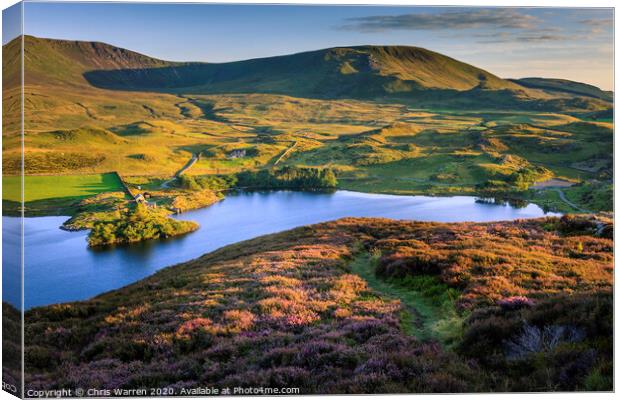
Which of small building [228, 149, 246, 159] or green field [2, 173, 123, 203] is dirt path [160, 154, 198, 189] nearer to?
small building [228, 149, 246, 159]

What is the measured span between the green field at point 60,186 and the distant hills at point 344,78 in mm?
2531

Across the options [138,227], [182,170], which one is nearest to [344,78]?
[182,170]

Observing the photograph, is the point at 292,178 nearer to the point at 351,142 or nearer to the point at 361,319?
the point at 351,142

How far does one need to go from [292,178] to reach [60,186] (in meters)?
6.43

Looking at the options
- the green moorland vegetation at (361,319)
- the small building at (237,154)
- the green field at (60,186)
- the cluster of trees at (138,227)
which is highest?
the small building at (237,154)

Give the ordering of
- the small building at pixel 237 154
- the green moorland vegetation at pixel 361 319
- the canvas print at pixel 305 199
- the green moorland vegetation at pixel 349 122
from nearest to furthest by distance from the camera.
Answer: the green moorland vegetation at pixel 361 319 < the canvas print at pixel 305 199 < the green moorland vegetation at pixel 349 122 < the small building at pixel 237 154

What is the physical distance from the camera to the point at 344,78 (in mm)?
17094

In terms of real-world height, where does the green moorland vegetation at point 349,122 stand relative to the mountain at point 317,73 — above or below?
below

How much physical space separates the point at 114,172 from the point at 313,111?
237 inches

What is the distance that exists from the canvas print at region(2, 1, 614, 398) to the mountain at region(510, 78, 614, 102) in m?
0.06

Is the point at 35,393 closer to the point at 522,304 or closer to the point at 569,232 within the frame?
the point at 522,304

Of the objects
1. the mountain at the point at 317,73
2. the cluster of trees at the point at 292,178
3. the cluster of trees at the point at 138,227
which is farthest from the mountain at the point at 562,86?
the cluster of trees at the point at 138,227

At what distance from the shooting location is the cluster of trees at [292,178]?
53.2 ft

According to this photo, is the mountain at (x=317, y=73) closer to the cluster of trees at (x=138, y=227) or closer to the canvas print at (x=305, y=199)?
the canvas print at (x=305, y=199)
